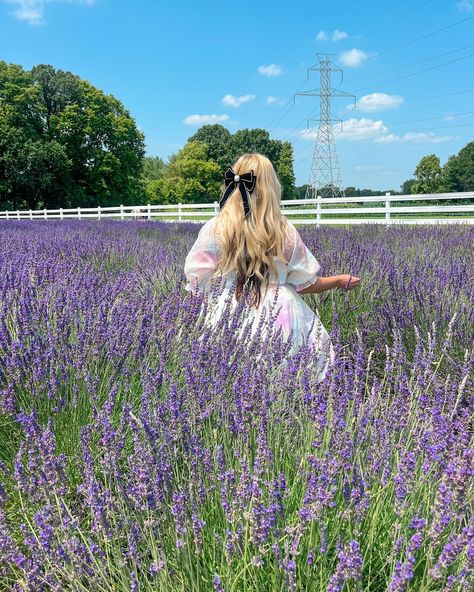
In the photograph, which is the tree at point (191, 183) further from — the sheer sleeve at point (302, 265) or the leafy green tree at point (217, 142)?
the sheer sleeve at point (302, 265)

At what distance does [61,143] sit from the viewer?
37.8 meters

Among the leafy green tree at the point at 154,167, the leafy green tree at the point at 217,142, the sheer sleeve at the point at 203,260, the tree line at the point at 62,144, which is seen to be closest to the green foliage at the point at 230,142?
the leafy green tree at the point at 217,142

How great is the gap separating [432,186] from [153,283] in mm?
71417

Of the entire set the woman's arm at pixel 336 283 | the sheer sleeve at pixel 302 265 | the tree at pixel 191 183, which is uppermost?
the tree at pixel 191 183

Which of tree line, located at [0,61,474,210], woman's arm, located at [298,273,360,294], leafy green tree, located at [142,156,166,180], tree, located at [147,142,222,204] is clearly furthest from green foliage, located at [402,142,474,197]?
woman's arm, located at [298,273,360,294]

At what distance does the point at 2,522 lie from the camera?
1.15 meters

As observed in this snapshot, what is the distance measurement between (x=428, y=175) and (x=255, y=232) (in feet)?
239

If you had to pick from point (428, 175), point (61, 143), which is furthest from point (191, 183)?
point (428, 175)

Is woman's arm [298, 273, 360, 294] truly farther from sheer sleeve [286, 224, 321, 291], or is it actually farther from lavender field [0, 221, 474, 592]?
lavender field [0, 221, 474, 592]

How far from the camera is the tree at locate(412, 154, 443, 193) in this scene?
223 feet

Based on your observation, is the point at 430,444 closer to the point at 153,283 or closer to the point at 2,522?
the point at 2,522

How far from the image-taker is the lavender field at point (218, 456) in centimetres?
102

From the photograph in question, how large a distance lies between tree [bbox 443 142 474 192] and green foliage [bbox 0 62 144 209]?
1755 inches

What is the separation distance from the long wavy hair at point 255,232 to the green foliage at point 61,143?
34.6 meters
